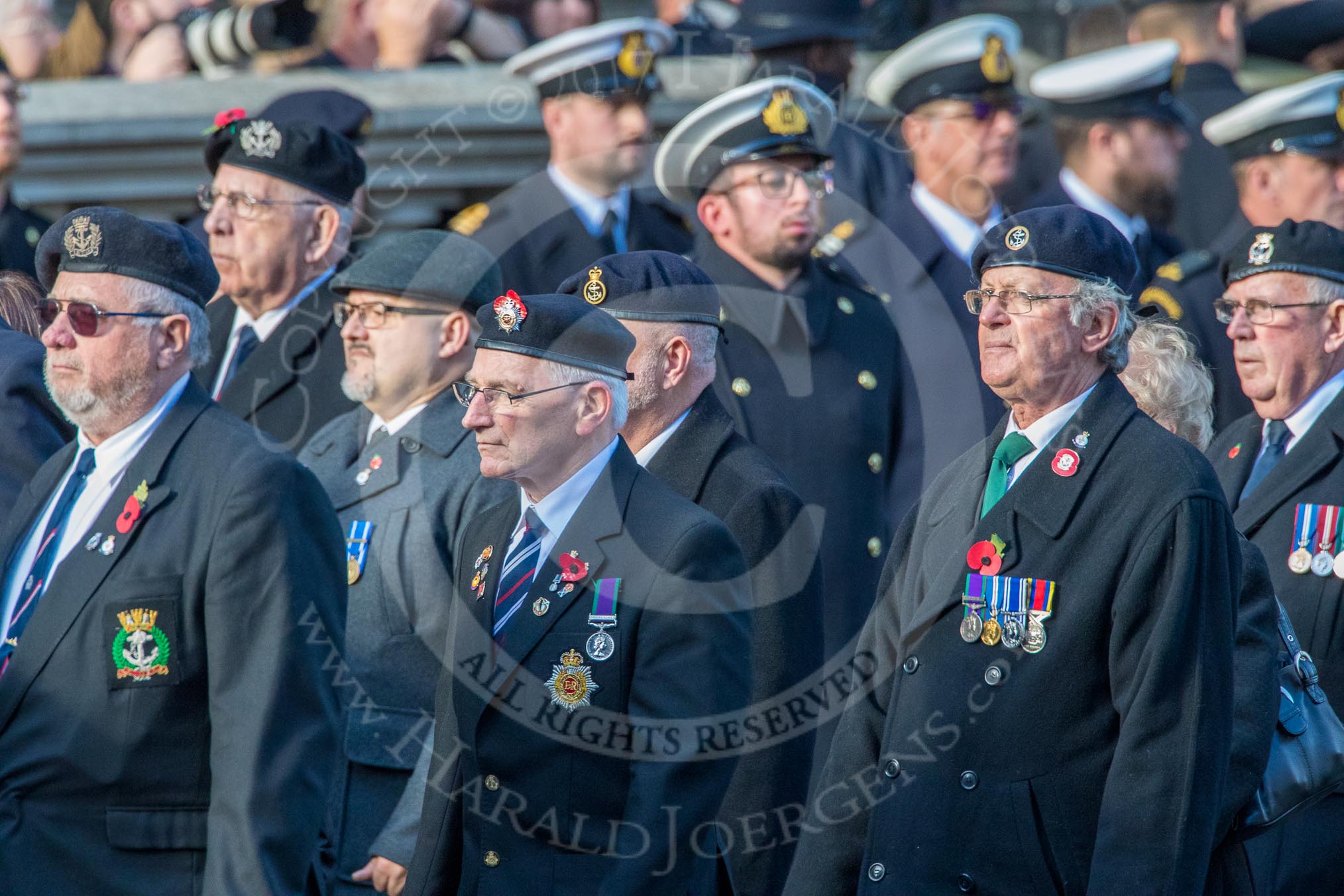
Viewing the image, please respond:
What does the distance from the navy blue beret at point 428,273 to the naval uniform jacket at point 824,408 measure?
2.81ft

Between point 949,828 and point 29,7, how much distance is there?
6.85 metres

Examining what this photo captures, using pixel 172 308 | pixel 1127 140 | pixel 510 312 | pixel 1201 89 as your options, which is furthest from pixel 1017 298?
pixel 1201 89

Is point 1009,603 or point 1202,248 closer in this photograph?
point 1009,603

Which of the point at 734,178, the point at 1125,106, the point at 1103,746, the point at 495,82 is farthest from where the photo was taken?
the point at 495,82

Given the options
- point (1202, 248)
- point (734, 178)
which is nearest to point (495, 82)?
point (734, 178)

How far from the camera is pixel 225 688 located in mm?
4320

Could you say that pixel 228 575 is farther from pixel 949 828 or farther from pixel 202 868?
pixel 949 828

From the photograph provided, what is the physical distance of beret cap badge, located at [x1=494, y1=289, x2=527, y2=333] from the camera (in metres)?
4.39

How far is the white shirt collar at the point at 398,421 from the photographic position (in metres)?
5.53

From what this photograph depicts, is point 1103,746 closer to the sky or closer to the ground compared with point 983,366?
closer to the ground

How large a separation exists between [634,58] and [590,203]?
640 millimetres

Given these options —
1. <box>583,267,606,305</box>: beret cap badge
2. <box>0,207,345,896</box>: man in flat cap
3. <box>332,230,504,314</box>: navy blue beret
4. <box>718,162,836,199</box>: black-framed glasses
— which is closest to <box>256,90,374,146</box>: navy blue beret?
<box>718,162,836,199</box>: black-framed glasses

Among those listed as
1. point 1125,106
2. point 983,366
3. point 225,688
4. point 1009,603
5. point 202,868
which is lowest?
point 202,868

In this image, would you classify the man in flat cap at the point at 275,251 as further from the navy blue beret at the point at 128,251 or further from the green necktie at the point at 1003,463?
the green necktie at the point at 1003,463
